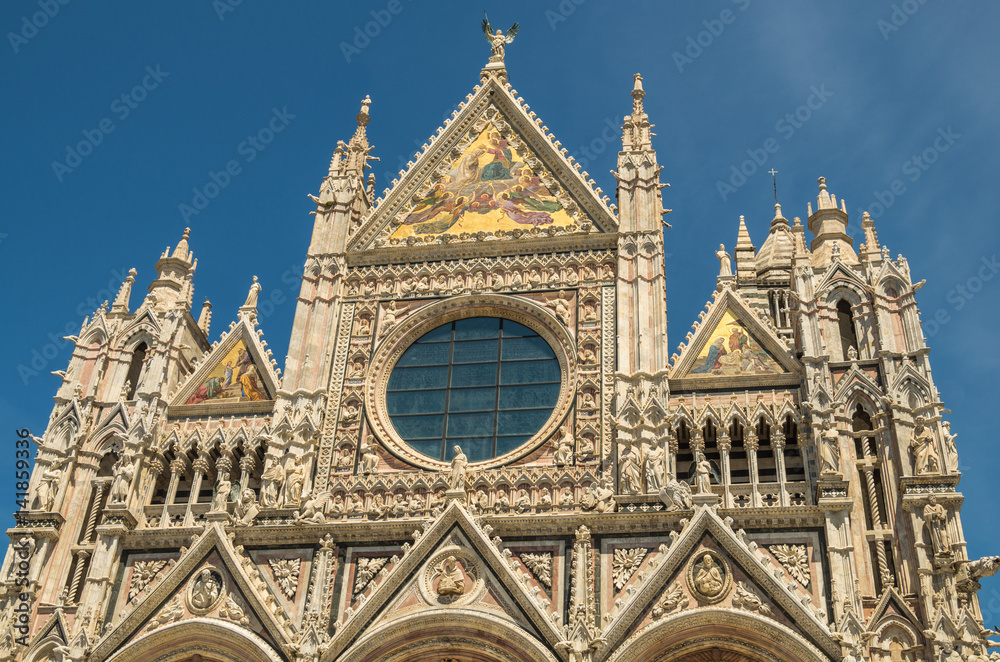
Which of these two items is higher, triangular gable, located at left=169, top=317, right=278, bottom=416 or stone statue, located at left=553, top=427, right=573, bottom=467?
triangular gable, located at left=169, top=317, right=278, bottom=416

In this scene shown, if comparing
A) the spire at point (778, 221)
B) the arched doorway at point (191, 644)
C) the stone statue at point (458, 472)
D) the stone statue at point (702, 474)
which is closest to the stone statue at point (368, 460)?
the stone statue at point (458, 472)

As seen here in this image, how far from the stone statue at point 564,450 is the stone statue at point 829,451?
4260 mm

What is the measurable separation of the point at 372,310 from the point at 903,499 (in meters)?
10.7

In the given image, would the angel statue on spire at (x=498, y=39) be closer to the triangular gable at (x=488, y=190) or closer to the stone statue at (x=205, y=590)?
the triangular gable at (x=488, y=190)

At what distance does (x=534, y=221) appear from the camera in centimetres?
2434

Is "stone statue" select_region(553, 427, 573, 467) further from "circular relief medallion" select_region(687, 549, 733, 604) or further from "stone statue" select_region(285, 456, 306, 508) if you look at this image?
"stone statue" select_region(285, 456, 306, 508)

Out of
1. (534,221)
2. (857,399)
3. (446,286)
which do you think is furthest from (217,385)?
(857,399)

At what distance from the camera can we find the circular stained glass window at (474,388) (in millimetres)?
21625

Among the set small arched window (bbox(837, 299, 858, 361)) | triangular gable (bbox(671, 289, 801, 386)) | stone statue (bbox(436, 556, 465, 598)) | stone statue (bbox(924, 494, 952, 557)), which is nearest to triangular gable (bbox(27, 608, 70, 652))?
stone statue (bbox(436, 556, 465, 598))

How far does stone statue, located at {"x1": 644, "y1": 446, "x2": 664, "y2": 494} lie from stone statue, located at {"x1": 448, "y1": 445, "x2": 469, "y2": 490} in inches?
122

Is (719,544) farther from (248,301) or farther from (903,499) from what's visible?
(248,301)

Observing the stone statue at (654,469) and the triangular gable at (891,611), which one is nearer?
the triangular gable at (891,611)

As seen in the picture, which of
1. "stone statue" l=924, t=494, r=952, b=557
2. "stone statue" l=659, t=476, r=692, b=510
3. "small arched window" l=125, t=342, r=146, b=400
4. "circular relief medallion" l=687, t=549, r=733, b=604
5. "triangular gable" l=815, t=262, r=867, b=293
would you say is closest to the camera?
"stone statue" l=924, t=494, r=952, b=557

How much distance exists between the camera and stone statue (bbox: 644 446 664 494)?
64.4ft
